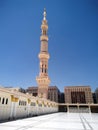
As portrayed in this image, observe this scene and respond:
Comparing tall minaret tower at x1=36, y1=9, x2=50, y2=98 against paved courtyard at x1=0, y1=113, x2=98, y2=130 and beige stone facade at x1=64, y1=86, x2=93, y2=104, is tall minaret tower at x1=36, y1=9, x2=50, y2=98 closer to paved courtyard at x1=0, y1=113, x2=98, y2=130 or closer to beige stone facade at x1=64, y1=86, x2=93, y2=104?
beige stone facade at x1=64, y1=86, x2=93, y2=104

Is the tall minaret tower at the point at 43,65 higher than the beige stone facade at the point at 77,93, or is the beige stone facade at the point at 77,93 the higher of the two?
the tall minaret tower at the point at 43,65

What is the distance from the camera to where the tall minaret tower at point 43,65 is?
51616mm

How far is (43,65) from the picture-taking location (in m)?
55.5

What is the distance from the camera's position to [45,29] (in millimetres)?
62469

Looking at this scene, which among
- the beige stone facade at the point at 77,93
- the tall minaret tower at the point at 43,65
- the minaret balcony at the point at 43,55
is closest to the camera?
the tall minaret tower at the point at 43,65

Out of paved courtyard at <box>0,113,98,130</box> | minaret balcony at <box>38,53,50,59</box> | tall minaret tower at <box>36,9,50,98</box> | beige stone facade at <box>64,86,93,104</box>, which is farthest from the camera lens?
beige stone facade at <box>64,86,93,104</box>

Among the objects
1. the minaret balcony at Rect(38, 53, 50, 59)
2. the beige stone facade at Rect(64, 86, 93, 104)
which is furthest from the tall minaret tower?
the beige stone facade at Rect(64, 86, 93, 104)

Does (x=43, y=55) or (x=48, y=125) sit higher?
(x=43, y=55)

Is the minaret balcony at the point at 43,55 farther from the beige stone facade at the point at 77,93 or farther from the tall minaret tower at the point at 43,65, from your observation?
the beige stone facade at the point at 77,93

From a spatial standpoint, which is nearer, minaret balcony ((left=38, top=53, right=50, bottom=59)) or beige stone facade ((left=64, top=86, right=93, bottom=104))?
minaret balcony ((left=38, top=53, right=50, bottom=59))

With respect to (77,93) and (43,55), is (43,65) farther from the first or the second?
(77,93)

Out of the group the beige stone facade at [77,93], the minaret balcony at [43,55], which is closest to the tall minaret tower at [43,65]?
the minaret balcony at [43,55]

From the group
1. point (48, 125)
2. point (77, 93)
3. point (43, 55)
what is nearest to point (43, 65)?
point (43, 55)

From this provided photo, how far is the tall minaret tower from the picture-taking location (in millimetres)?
51616
